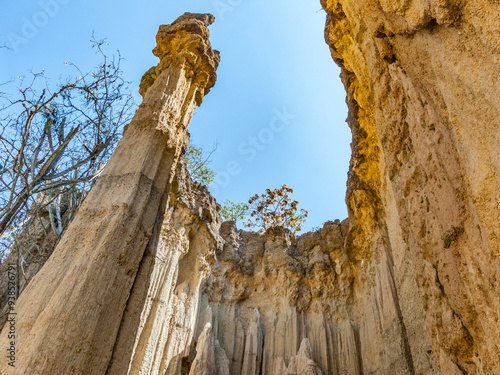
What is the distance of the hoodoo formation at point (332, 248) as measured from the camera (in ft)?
9.14

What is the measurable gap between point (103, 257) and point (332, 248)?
982cm

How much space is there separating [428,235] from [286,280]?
10473mm

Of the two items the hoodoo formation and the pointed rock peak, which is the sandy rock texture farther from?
the pointed rock peak

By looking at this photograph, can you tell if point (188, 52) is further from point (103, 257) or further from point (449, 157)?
point (449, 157)

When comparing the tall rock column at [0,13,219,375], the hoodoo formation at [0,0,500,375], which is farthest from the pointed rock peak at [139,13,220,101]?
the tall rock column at [0,13,219,375]

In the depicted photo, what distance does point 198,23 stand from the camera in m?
10.2

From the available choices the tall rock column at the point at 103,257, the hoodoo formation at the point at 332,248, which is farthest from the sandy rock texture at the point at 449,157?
the tall rock column at the point at 103,257

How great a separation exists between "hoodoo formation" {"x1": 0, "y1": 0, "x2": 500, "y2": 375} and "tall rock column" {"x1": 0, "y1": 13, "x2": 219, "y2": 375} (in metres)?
0.02

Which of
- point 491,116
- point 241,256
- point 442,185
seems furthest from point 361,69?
point 241,256

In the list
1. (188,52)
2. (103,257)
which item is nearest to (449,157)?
(103,257)

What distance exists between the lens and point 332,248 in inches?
522

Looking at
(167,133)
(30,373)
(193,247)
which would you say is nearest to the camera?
(30,373)

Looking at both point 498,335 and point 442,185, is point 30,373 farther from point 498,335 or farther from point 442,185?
point 442,185

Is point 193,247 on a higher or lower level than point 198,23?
lower
